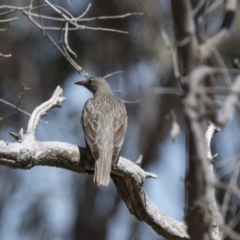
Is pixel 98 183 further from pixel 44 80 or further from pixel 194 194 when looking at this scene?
pixel 44 80

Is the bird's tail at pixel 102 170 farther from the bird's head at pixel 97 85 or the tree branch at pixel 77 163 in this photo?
the bird's head at pixel 97 85

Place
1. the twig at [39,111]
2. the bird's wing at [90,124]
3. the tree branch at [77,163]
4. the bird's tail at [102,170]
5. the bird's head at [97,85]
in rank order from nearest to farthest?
the tree branch at [77,163] → the twig at [39,111] → the bird's tail at [102,170] → the bird's wing at [90,124] → the bird's head at [97,85]

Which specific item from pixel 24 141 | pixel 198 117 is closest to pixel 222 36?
pixel 198 117

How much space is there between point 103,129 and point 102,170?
859 mm

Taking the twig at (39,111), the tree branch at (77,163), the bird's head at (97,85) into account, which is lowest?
the tree branch at (77,163)

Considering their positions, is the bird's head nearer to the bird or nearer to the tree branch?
the bird

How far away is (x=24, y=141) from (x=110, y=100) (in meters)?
2.15

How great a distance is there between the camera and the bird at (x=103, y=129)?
6.14m

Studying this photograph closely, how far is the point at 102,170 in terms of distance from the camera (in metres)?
6.11

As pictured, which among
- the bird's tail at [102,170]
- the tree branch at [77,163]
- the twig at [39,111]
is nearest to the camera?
the tree branch at [77,163]

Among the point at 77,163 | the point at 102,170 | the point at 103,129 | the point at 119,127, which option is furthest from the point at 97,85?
the point at 77,163

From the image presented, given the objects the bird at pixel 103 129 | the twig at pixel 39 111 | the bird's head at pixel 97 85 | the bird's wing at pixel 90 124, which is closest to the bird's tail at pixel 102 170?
the bird at pixel 103 129

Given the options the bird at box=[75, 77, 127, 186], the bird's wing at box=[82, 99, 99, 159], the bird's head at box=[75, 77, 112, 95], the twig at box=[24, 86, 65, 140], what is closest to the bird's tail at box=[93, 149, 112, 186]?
the bird at box=[75, 77, 127, 186]

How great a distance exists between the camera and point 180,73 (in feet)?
10.9
